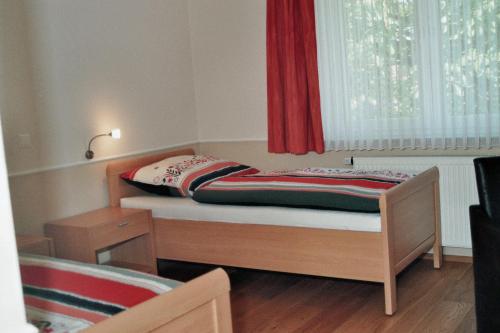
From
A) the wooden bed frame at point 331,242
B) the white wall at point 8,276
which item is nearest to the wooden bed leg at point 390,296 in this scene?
the wooden bed frame at point 331,242

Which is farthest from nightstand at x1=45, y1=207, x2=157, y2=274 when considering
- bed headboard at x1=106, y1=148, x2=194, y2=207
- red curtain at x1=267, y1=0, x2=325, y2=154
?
red curtain at x1=267, y1=0, x2=325, y2=154

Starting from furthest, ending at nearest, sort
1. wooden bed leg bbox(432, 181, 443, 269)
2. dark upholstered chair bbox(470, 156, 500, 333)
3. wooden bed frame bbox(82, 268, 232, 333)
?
wooden bed leg bbox(432, 181, 443, 269) < dark upholstered chair bbox(470, 156, 500, 333) < wooden bed frame bbox(82, 268, 232, 333)

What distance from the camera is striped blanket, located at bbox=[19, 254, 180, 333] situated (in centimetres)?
190

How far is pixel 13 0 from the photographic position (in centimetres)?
352

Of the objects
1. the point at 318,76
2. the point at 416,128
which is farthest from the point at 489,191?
the point at 318,76

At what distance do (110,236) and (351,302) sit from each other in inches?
56.5

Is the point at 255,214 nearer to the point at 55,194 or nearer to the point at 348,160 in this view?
the point at 348,160

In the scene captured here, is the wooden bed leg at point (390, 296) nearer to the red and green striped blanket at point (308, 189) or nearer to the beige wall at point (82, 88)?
the red and green striped blanket at point (308, 189)

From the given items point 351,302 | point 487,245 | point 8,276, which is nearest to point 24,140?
point 351,302

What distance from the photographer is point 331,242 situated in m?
3.25

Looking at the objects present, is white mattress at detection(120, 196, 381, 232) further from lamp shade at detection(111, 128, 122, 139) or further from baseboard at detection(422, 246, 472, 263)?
baseboard at detection(422, 246, 472, 263)

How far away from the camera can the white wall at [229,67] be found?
183 inches

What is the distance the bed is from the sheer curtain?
7.65ft

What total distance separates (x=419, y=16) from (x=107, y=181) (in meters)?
2.29
